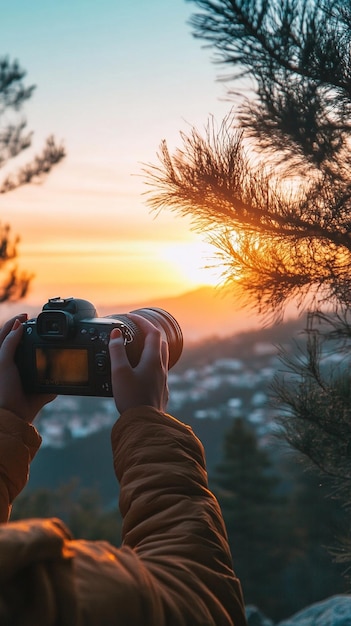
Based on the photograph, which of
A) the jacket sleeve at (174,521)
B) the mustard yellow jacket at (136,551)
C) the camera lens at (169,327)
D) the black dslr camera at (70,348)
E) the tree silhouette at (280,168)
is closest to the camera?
the mustard yellow jacket at (136,551)

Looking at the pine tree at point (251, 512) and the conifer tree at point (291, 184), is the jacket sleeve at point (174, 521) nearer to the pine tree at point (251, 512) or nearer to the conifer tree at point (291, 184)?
the conifer tree at point (291, 184)

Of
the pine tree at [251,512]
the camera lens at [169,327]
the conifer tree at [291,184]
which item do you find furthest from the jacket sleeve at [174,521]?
the pine tree at [251,512]

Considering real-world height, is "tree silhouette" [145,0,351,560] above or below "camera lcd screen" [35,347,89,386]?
above

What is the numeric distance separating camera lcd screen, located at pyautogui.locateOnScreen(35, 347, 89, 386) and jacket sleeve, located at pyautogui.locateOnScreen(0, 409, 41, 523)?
0.59ft

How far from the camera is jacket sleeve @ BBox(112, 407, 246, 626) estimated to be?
628 mm

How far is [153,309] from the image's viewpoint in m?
1.33

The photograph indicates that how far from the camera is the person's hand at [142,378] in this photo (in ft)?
2.80

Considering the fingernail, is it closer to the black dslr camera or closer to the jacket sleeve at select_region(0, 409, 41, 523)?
the black dslr camera

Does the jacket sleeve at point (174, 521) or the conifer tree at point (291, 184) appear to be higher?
the conifer tree at point (291, 184)

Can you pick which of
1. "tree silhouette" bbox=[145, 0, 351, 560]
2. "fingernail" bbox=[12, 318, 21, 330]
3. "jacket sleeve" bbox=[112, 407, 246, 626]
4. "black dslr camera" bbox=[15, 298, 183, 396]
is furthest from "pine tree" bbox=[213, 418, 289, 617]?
"jacket sleeve" bbox=[112, 407, 246, 626]

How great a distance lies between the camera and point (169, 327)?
1273 millimetres

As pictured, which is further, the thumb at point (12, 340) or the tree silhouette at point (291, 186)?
the tree silhouette at point (291, 186)

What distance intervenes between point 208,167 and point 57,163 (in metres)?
6.25

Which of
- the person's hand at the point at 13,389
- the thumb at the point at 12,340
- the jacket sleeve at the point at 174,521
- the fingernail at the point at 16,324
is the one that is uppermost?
the fingernail at the point at 16,324
